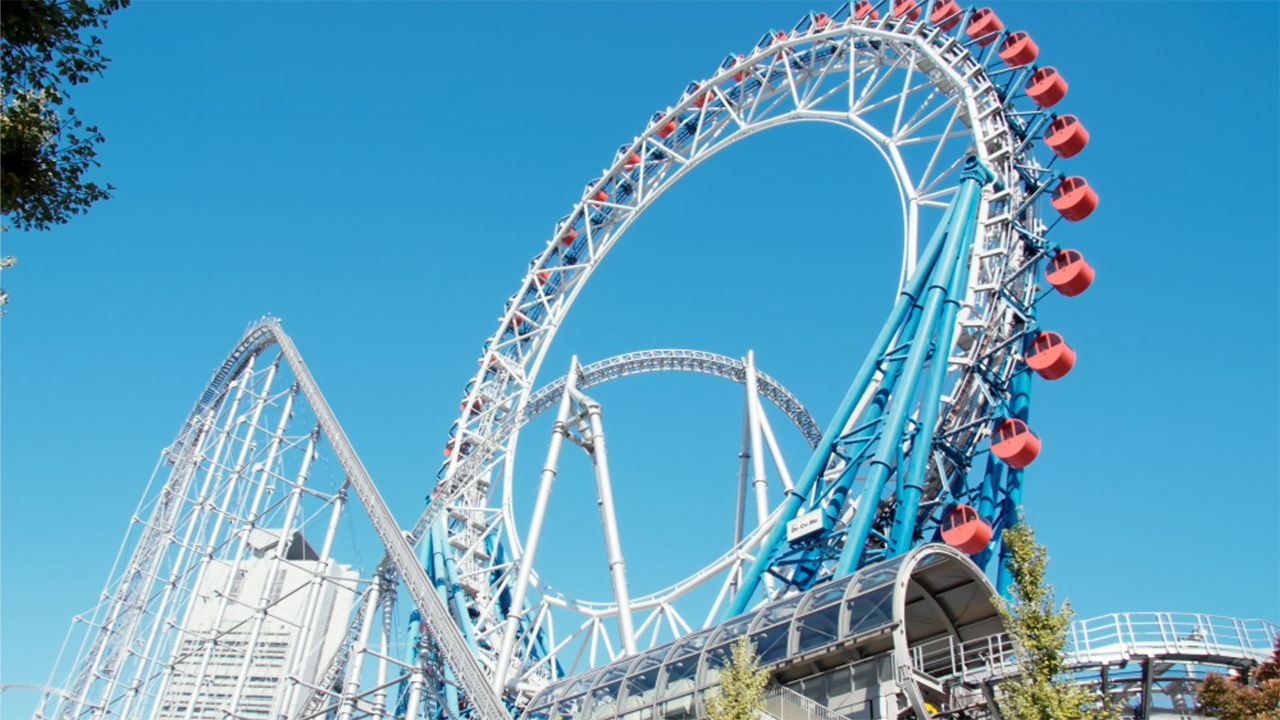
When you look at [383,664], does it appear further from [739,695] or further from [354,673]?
[739,695]

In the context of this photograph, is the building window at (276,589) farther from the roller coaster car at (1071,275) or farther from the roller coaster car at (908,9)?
the roller coaster car at (908,9)

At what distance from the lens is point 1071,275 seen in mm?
21078

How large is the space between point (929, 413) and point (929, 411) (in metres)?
0.04

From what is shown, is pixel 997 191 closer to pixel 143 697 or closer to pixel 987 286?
pixel 987 286

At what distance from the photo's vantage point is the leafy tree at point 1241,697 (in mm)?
13242

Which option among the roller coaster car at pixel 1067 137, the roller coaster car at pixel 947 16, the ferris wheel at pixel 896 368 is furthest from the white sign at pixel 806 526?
the roller coaster car at pixel 947 16

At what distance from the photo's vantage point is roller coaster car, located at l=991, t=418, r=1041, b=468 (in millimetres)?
18922

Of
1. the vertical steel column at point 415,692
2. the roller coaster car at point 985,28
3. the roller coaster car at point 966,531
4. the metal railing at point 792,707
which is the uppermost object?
the roller coaster car at point 985,28

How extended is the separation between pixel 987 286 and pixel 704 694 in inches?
410

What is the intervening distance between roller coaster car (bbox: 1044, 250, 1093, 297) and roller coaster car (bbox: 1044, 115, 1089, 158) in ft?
8.99

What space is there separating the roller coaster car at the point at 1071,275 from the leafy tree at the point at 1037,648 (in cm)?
975

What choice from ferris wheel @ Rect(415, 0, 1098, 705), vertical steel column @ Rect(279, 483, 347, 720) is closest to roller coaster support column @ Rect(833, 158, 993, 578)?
ferris wheel @ Rect(415, 0, 1098, 705)

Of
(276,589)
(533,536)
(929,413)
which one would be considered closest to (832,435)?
(929,413)

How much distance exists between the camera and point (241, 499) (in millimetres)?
26453
